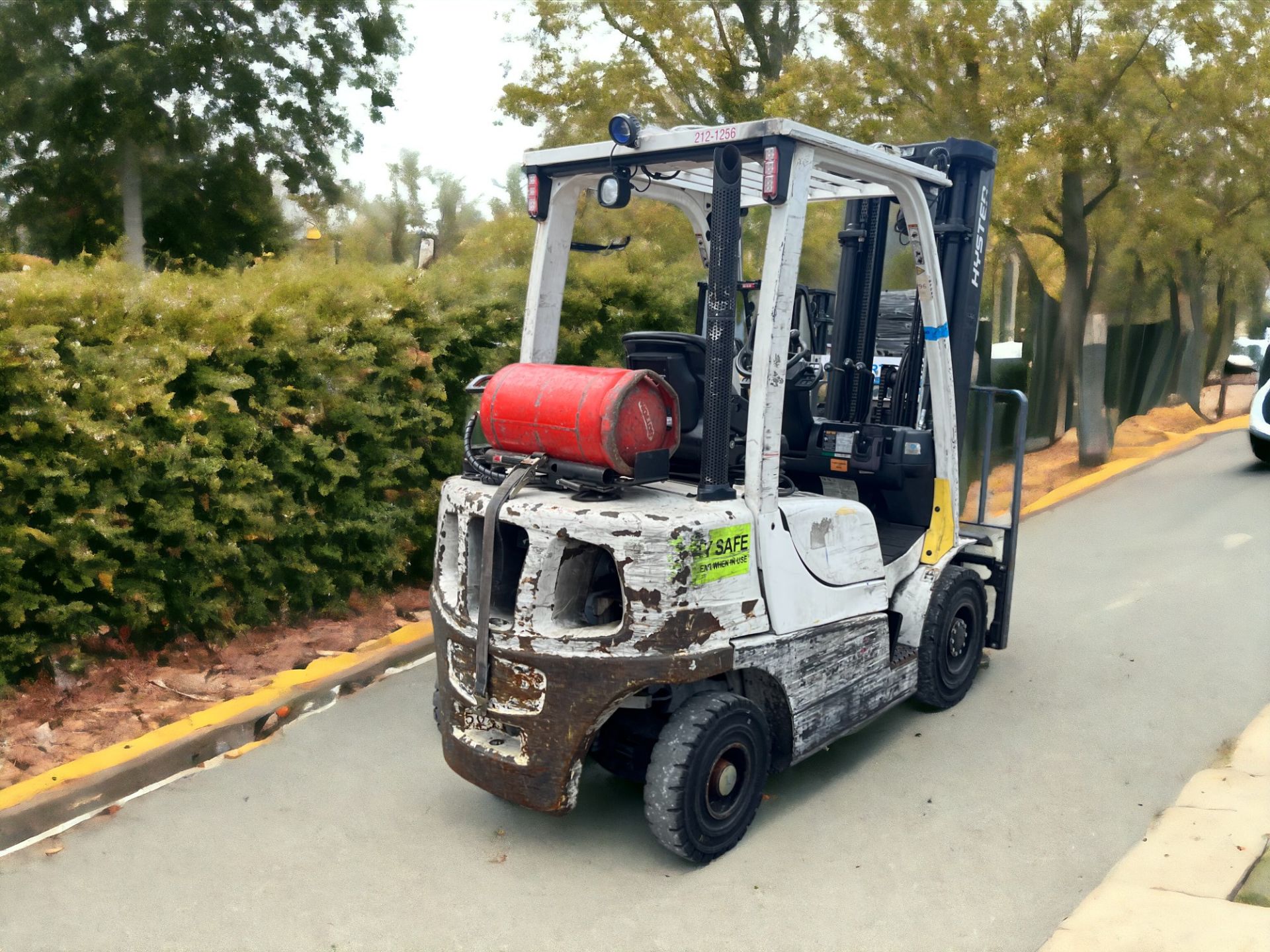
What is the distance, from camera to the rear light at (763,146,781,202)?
4.34 m

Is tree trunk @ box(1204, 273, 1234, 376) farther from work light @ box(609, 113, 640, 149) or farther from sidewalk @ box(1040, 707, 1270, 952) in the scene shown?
work light @ box(609, 113, 640, 149)

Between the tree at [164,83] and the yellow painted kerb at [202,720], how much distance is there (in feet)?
58.1

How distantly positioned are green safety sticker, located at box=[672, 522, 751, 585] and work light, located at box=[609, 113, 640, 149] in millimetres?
1698

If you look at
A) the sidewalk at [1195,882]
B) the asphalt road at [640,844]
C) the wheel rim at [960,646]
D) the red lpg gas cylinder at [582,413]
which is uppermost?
the red lpg gas cylinder at [582,413]

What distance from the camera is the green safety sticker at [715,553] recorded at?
4.27 metres

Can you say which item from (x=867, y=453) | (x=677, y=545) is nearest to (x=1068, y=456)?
(x=867, y=453)

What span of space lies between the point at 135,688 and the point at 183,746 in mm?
747

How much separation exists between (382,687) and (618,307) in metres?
4.55

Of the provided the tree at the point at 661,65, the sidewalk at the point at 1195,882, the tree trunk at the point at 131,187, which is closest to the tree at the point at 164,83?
the tree trunk at the point at 131,187

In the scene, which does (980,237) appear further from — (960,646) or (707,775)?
(707,775)

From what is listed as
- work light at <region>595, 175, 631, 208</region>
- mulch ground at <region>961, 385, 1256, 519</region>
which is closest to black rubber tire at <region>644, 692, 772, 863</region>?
work light at <region>595, 175, 631, 208</region>

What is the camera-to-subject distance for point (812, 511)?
16.1 feet

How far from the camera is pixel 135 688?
5988 mm

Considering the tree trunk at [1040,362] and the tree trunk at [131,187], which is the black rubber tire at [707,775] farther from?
the tree trunk at [131,187]
